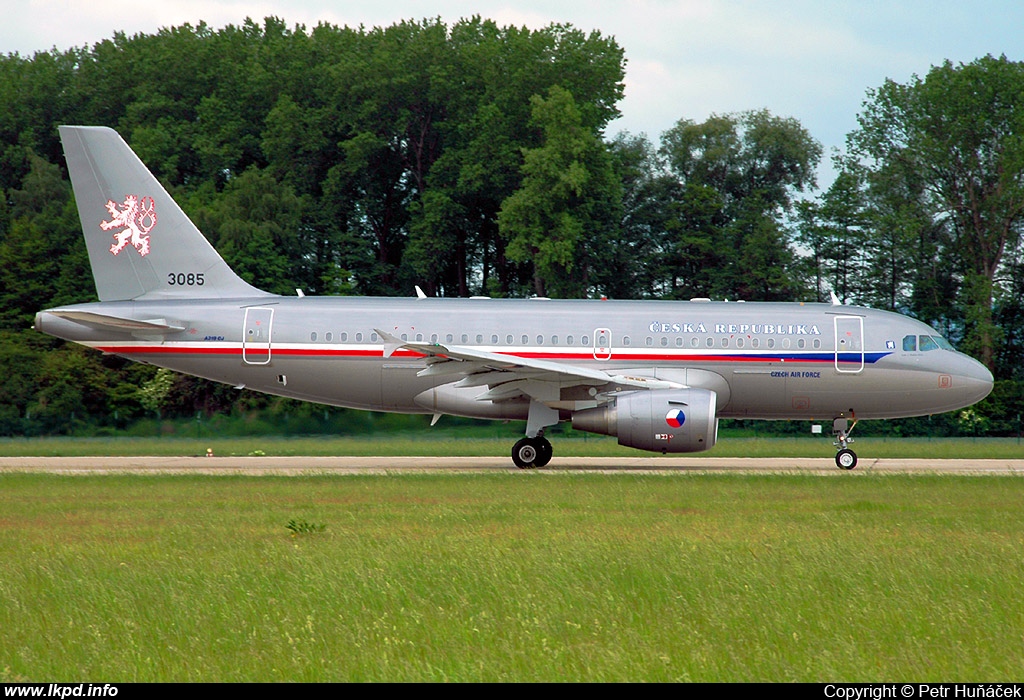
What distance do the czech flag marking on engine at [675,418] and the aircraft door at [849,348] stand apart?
408 cm

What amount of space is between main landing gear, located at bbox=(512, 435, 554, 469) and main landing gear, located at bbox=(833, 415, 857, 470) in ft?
19.2

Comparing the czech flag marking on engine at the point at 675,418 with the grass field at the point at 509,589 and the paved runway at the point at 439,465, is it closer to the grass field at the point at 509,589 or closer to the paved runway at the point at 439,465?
the paved runway at the point at 439,465

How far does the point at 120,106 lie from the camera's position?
6328 cm

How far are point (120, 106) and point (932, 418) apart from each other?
46.0 meters

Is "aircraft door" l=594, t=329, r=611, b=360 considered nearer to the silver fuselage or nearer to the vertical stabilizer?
the silver fuselage

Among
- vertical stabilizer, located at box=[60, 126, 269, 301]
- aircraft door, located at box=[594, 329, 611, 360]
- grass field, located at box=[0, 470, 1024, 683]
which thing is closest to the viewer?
grass field, located at box=[0, 470, 1024, 683]

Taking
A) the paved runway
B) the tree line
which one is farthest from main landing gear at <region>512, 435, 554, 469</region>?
the tree line

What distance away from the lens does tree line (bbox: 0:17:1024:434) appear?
46.7 m

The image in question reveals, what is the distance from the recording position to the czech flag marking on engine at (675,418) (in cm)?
2078

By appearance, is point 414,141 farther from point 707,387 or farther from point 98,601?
point 98,601

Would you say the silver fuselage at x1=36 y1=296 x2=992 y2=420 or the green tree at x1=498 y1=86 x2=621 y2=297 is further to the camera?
the green tree at x1=498 y1=86 x2=621 y2=297

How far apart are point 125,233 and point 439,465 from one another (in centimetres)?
808

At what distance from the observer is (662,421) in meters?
20.8
